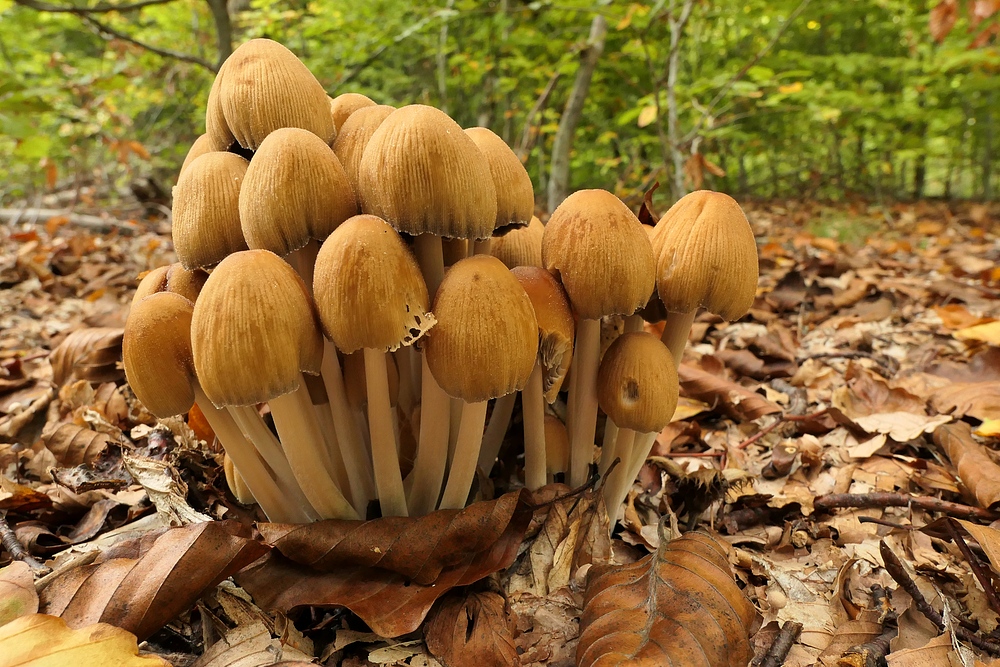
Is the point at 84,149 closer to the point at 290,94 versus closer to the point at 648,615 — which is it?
the point at 290,94

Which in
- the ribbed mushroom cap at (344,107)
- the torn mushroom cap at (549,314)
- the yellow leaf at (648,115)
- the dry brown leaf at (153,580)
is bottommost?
the dry brown leaf at (153,580)

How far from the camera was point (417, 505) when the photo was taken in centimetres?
190

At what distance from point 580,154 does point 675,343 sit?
36.4 ft

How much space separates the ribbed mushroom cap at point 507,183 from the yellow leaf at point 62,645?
50.3 inches

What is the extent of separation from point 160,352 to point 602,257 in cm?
109

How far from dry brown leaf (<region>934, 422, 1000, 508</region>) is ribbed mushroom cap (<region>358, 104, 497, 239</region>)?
5.98 ft

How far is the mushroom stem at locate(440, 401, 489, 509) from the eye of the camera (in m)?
1.71

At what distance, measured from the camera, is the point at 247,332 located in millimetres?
1379

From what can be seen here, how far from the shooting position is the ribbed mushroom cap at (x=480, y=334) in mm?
1482

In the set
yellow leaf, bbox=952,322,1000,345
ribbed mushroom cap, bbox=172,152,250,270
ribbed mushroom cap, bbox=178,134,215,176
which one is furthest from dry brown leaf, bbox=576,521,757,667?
yellow leaf, bbox=952,322,1000,345

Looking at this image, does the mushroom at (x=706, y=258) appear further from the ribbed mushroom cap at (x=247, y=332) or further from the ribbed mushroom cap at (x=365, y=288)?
the ribbed mushroom cap at (x=247, y=332)

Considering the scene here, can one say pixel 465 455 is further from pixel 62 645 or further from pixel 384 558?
pixel 62 645

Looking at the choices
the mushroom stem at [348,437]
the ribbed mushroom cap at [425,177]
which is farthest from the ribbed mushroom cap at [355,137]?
the mushroom stem at [348,437]

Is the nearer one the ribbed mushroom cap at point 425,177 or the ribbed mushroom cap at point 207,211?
the ribbed mushroom cap at point 425,177
